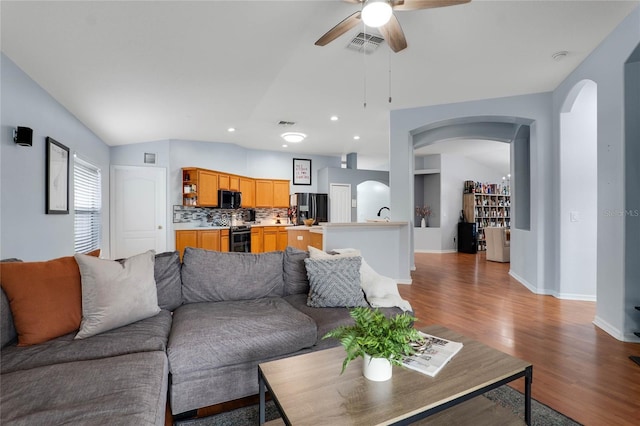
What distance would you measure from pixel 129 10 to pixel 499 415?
11.2 feet

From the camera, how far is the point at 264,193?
7801 millimetres

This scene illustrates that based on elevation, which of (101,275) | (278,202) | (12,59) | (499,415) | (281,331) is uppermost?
(12,59)

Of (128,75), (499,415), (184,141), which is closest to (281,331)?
(499,415)

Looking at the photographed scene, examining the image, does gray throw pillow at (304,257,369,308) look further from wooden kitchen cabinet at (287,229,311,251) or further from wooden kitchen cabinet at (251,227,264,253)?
wooden kitchen cabinet at (251,227,264,253)

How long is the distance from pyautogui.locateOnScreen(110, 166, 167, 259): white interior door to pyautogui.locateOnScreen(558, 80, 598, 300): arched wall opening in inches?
264

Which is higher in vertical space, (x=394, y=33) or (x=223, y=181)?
(x=394, y=33)

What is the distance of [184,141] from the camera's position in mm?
6492

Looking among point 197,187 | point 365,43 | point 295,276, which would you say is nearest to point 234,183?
point 197,187

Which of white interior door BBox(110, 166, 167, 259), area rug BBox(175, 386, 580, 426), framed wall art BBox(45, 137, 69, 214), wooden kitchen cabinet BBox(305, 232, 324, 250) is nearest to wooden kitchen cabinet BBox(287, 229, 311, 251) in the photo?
wooden kitchen cabinet BBox(305, 232, 324, 250)

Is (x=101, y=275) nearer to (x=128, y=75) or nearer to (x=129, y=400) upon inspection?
(x=129, y=400)

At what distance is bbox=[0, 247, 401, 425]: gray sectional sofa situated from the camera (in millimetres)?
1146

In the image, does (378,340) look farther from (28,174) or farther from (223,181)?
(223,181)

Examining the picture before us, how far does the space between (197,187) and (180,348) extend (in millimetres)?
5012

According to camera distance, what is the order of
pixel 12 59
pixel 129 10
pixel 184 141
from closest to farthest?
1. pixel 129 10
2. pixel 12 59
3. pixel 184 141
